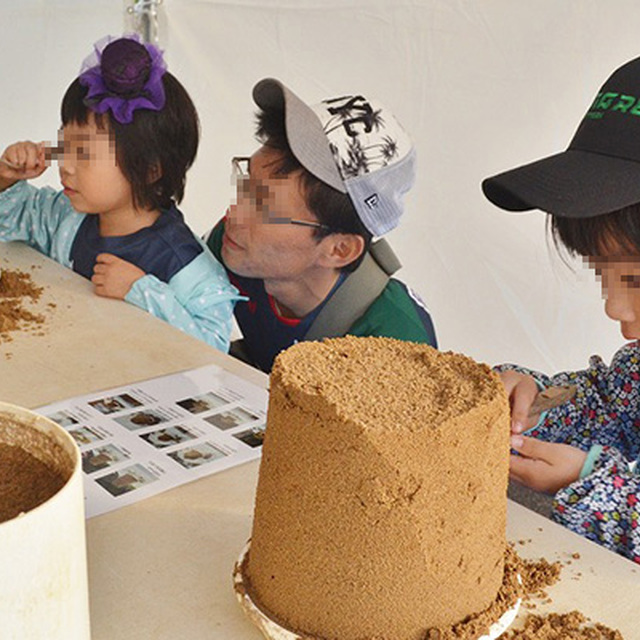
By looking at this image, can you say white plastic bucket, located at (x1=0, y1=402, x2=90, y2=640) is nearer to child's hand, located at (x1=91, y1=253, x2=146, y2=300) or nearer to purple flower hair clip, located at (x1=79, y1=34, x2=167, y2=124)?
child's hand, located at (x1=91, y1=253, x2=146, y2=300)

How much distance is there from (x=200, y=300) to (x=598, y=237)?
89 centimetres

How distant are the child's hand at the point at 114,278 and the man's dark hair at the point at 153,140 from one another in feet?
1.16

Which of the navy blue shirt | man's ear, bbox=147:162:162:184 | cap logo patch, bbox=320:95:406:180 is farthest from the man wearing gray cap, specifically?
man's ear, bbox=147:162:162:184

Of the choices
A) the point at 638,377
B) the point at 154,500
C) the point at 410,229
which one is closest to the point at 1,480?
the point at 154,500

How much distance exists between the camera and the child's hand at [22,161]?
1.94 m

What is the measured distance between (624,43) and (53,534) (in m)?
1.51

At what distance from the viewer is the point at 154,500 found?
0.90 meters

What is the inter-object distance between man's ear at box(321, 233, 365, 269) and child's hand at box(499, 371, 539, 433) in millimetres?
475

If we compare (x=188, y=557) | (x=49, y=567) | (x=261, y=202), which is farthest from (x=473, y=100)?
(x=49, y=567)

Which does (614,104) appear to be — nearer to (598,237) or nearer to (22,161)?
(598,237)

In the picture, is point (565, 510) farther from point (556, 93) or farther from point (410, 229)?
point (410, 229)

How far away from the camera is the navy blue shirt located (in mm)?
1838

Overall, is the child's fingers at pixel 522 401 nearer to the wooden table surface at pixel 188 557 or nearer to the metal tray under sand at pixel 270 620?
the wooden table surface at pixel 188 557

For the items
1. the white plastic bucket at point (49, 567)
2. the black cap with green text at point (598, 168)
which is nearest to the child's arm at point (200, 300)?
the black cap with green text at point (598, 168)
